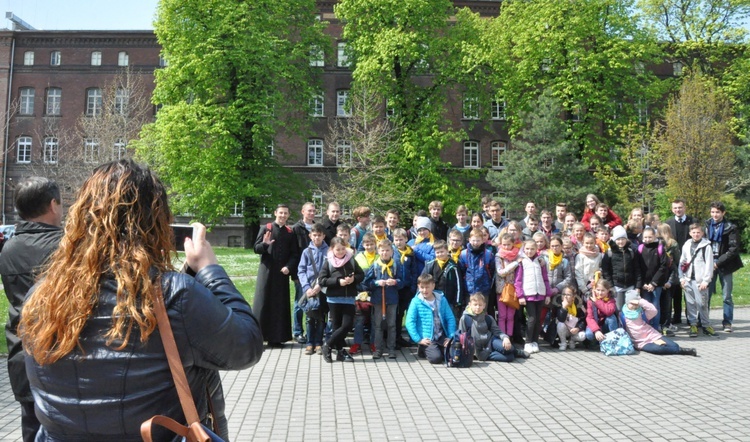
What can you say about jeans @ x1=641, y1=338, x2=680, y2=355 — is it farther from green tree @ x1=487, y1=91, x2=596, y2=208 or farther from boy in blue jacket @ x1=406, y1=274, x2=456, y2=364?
green tree @ x1=487, y1=91, x2=596, y2=208

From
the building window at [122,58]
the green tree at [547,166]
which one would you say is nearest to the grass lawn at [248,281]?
the green tree at [547,166]

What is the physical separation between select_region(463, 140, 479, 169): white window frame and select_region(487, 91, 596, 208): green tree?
35.0 feet

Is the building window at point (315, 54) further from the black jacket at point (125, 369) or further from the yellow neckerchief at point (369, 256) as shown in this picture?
the black jacket at point (125, 369)

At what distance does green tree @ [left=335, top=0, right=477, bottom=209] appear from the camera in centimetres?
3506

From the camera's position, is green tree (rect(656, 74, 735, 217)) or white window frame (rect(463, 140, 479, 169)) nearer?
green tree (rect(656, 74, 735, 217))

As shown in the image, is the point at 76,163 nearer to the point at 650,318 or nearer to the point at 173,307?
the point at 650,318

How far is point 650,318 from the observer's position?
11.4 metres

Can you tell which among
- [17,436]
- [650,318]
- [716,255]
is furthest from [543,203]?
[17,436]

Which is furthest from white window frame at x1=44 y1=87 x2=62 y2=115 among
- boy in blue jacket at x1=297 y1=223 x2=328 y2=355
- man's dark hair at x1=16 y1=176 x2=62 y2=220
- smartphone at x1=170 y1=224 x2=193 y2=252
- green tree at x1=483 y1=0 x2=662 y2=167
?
smartphone at x1=170 y1=224 x2=193 y2=252

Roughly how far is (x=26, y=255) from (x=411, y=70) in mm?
34409

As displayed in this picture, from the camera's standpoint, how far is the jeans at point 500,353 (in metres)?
10.2

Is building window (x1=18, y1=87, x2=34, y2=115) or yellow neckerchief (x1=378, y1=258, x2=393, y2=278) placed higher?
building window (x1=18, y1=87, x2=34, y2=115)

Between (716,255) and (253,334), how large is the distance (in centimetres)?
1304

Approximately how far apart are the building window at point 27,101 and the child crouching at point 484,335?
5280 cm
